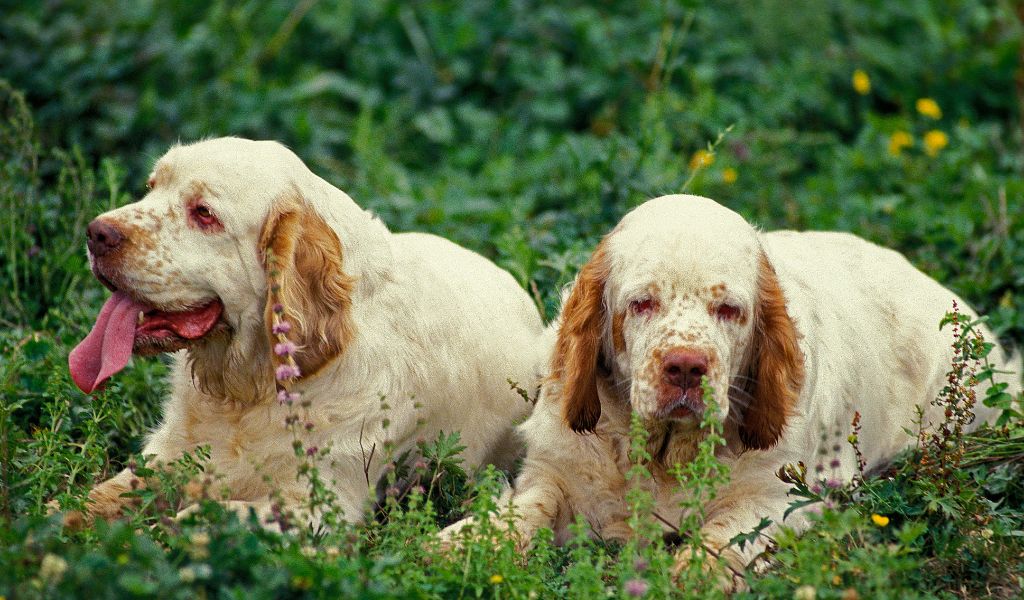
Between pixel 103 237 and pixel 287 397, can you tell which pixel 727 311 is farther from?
pixel 103 237

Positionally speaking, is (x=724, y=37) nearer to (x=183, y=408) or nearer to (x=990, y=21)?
(x=990, y=21)

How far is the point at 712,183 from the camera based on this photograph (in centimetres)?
680

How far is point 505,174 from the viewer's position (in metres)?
7.07

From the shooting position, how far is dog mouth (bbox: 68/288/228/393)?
381 cm

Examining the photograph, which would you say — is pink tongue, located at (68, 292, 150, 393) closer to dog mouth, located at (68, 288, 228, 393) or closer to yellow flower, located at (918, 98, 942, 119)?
dog mouth, located at (68, 288, 228, 393)

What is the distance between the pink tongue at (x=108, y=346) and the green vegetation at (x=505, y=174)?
71 mm

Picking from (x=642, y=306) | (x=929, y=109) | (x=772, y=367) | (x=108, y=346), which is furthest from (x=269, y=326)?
(x=929, y=109)

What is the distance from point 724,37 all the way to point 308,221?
4951 millimetres

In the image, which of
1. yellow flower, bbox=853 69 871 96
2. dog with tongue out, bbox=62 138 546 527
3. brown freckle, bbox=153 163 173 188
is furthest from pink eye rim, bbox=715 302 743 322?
yellow flower, bbox=853 69 871 96

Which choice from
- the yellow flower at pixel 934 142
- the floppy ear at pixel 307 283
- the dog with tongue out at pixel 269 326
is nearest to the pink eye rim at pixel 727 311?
the dog with tongue out at pixel 269 326

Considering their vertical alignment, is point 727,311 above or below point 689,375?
above

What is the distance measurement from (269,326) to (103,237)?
0.52 meters

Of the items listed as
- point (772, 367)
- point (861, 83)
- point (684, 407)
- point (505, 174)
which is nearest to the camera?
point (684, 407)

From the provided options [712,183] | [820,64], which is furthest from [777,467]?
[820,64]
